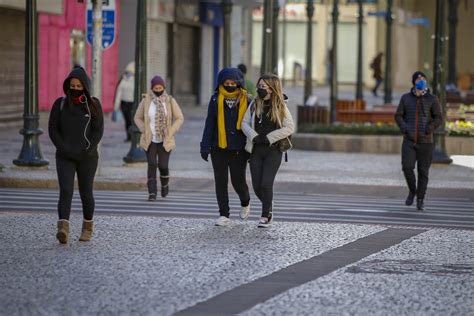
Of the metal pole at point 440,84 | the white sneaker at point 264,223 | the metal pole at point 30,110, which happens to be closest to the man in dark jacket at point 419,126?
the white sneaker at point 264,223

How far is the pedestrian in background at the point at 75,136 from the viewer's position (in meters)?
14.7

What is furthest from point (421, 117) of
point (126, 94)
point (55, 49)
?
point (55, 49)

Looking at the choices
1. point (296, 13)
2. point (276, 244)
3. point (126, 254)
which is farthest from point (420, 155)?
point (296, 13)

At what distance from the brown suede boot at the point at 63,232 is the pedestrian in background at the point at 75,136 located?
12 millimetres

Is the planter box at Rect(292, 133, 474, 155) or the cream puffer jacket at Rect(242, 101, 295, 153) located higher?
the cream puffer jacket at Rect(242, 101, 295, 153)

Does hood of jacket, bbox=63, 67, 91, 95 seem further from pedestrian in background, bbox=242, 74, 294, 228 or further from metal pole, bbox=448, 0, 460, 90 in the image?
Result: metal pole, bbox=448, 0, 460, 90

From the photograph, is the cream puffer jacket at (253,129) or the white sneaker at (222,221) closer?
the cream puffer jacket at (253,129)

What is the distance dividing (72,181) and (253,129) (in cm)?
251

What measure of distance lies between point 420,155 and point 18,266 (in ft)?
28.4

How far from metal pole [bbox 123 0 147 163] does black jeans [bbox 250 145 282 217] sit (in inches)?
402

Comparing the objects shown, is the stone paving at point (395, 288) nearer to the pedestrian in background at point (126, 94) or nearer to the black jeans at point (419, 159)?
the black jeans at point (419, 159)

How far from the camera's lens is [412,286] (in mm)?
12148

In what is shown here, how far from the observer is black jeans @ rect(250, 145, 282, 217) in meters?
16.7

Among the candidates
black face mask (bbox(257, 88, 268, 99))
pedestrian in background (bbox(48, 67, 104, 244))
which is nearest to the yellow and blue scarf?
black face mask (bbox(257, 88, 268, 99))
